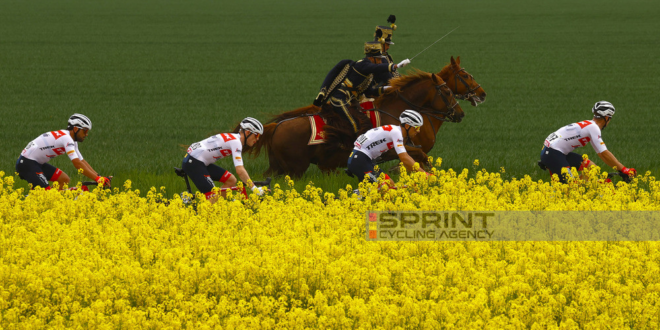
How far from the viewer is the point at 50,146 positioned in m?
13.0

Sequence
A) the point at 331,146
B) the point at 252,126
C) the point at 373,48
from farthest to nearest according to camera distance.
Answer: the point at 373,48, the point at 331,146, the point at 252,126

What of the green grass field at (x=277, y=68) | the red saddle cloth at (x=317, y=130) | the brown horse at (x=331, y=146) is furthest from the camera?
the green grass field at (x=277, y=68)

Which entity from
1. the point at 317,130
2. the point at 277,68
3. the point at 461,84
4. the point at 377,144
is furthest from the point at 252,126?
the point at 277,68

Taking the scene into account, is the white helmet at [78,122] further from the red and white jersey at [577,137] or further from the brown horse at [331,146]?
the red and white jersey at [577,137]

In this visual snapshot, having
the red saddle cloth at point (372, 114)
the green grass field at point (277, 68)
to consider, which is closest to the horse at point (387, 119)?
the red saddle cloth at point (372, 114)

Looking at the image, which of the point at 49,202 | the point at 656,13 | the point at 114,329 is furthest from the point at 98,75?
the point at 656,13

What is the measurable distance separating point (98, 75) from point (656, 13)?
165 feet

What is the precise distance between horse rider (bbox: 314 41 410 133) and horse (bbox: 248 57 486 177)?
48 centimetres

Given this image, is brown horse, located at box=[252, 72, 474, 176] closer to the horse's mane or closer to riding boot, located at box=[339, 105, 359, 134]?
the horse's mane

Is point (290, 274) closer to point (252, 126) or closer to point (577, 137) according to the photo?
point (252, 126)

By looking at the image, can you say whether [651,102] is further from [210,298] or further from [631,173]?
[210,298]

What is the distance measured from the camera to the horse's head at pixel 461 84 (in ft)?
53.7

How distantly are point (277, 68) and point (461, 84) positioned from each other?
2715 cm

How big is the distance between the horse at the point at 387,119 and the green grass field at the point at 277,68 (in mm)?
442
